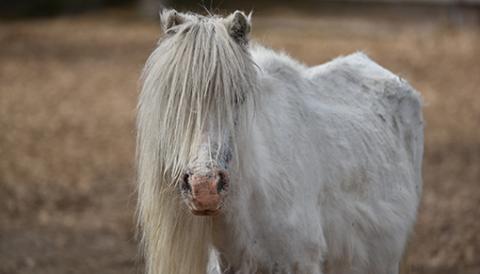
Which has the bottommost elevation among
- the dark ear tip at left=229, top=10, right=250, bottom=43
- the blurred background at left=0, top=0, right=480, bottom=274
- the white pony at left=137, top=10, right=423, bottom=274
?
the blurred background at left=0, top=0, right=480, bottom=274

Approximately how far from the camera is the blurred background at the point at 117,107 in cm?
838

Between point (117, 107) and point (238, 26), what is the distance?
10.0 m

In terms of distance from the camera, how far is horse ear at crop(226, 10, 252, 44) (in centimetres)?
427

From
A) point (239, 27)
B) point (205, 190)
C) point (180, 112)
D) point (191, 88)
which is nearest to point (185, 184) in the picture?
point (205, 190)

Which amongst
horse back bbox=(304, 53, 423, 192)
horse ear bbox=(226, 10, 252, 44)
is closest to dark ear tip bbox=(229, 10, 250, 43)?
horse ear bbox=(226, 10, 252, 44)

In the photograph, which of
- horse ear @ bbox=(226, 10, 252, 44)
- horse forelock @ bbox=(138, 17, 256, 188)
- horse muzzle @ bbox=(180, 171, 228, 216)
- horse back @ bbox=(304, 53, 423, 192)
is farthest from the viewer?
horse back @ bbox=(304, 53, 423, 192)

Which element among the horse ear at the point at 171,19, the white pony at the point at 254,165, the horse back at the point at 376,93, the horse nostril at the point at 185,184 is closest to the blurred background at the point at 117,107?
the horse back at the point at 376,93

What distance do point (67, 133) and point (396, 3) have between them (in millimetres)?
12160

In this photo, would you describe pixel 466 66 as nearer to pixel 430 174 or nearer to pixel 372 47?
pixel 372 47

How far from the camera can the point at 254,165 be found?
448cm

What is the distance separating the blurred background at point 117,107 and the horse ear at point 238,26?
126cm

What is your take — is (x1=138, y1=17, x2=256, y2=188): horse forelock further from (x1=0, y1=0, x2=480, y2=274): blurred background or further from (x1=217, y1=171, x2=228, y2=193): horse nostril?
(x1=0, y1=0, x2=480, y2=274): blurred background

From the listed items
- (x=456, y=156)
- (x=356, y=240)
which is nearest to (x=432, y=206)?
(x=456, y=156)

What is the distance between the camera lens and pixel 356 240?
202 inches
